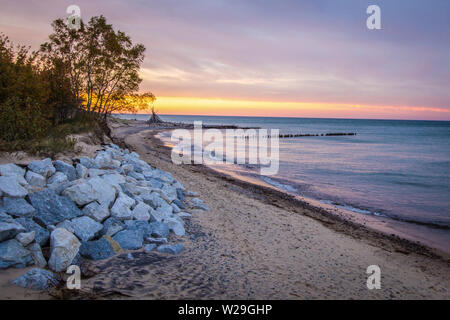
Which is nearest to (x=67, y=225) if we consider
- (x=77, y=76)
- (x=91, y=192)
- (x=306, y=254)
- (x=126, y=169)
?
(x=91, y=192)

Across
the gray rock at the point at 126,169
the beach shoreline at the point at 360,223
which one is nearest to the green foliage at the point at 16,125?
the gray rock at the point at 126,169

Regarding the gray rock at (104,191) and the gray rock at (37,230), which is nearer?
the gray rock at (37,230)

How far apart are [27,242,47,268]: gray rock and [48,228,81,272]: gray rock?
3.7 inches

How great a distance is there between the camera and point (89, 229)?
480cm

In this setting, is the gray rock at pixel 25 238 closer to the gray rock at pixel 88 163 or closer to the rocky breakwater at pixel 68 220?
the rocky breakwater at pixel 68 220

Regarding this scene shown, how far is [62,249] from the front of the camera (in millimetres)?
4090

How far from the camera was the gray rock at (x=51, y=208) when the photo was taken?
4.66 m

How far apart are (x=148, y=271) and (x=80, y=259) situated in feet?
3.43

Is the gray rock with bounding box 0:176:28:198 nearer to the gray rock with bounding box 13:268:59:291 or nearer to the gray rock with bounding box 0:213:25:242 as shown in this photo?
the gray rock with bounding box 0:213:25:242

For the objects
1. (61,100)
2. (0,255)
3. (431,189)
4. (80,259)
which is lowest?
(431,189)

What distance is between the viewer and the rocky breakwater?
13.0ft
